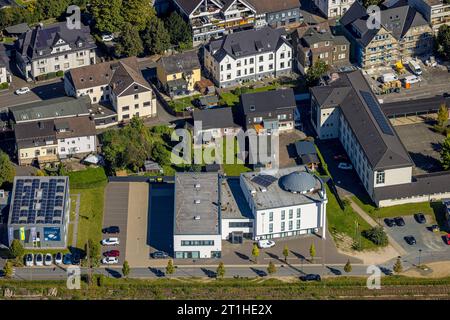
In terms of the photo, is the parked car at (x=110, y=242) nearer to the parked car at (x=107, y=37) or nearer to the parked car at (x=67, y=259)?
the parked car at (x=67, y=259)

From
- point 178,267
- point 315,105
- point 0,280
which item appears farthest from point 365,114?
point 0,280

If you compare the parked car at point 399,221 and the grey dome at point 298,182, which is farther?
the parked car at point 399,221

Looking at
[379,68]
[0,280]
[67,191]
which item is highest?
[379,68]

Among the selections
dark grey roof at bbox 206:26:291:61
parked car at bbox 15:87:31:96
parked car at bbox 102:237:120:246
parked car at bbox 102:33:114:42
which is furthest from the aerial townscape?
parked car at bbox 15:87:31:96

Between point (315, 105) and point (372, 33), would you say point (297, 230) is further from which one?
point (372, 33)

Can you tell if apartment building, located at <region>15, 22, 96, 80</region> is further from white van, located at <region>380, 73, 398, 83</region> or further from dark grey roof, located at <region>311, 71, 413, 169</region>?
white van, located at <region>380, 73, 398, 83</region>

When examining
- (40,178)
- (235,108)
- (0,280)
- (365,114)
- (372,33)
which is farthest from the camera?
(372,33)

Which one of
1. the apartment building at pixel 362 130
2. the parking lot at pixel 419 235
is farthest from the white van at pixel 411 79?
the parking lot at pixel 419 235
